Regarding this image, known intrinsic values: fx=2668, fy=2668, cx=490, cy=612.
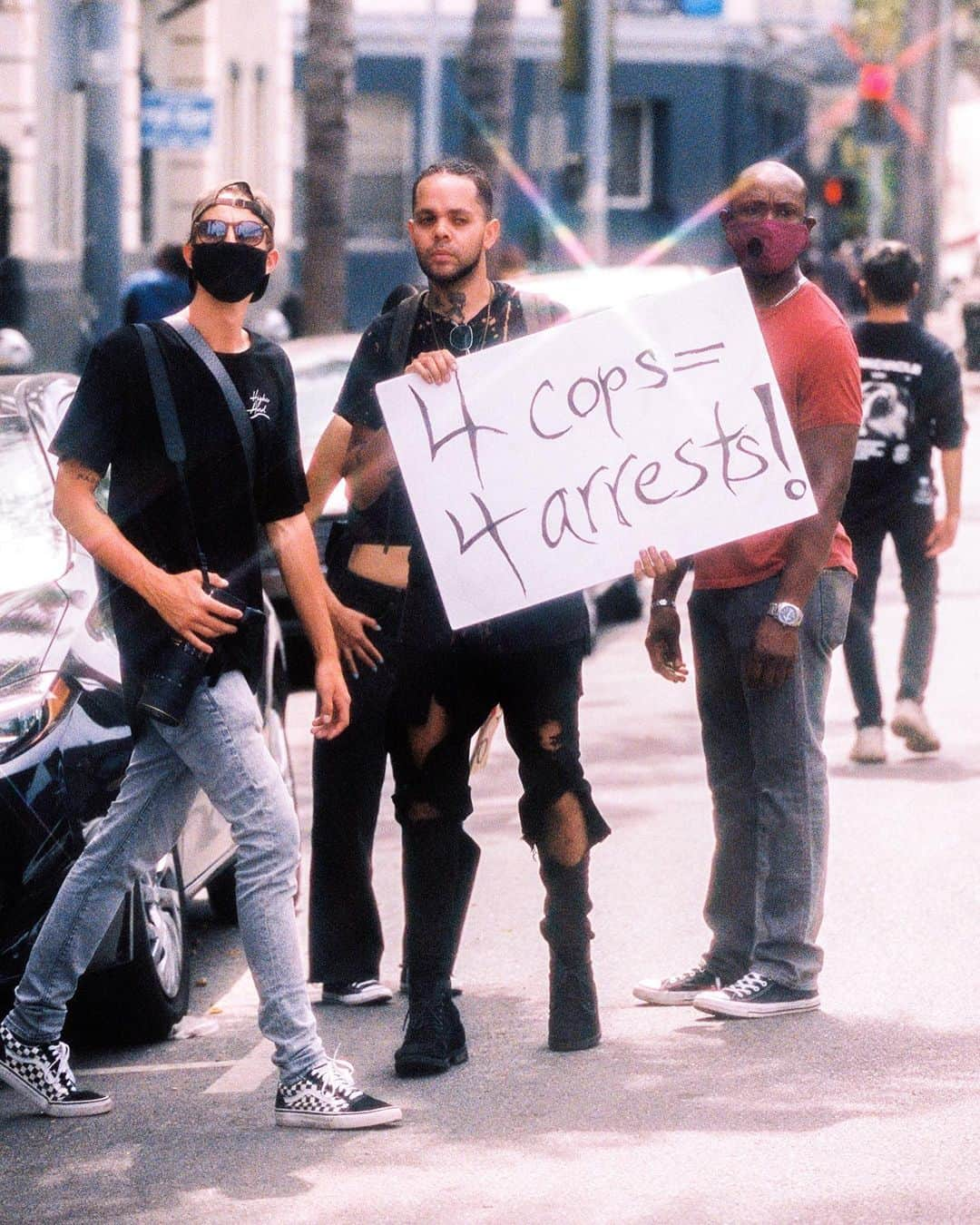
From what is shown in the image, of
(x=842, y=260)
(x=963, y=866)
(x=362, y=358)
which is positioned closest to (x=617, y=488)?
(x=362, y=358)

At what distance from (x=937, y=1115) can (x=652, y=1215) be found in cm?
87

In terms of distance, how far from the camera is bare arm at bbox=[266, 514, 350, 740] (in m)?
5.55

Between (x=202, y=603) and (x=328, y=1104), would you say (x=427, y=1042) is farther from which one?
(x=202, y=603)

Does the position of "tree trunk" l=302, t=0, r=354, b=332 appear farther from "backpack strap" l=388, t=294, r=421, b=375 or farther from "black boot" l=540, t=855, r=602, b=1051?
"black boot" l=540, t=855, r=602, b=1051

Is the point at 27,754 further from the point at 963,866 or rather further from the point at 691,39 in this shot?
the point at 691,39

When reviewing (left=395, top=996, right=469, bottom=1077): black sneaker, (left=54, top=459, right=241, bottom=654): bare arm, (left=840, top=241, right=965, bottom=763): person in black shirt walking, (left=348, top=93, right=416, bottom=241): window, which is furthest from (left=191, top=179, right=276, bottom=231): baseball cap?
(left=348, top=93, right=416, bottom=241): window

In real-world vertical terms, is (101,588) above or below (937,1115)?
above

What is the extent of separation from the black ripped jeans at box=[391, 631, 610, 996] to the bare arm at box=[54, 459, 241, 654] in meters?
0.62

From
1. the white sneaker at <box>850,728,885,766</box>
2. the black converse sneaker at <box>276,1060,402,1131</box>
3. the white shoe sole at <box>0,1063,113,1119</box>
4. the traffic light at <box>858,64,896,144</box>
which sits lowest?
the white sneaker at <box>850,728,885,766</box>

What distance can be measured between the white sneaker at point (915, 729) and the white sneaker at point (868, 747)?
6.1 inches

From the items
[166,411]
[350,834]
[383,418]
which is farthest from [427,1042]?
[166,411]

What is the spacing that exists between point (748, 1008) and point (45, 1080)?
1.67m

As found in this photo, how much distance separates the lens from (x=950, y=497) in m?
9.62

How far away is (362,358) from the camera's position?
5.99m
